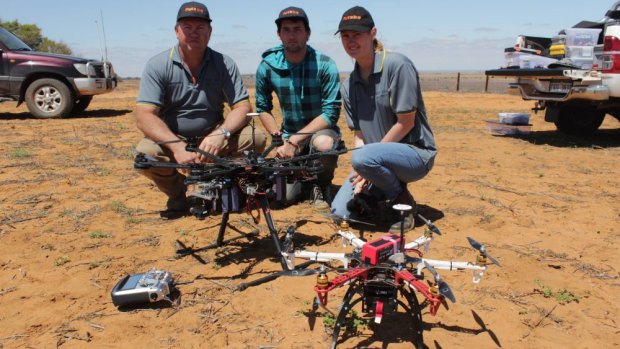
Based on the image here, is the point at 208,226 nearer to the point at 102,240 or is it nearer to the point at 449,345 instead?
the point at 102,240

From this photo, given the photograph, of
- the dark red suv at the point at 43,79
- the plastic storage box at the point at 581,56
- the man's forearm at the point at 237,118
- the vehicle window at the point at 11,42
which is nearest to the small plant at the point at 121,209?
the man's forearm at the point at 237,118

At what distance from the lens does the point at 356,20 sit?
3.56 m

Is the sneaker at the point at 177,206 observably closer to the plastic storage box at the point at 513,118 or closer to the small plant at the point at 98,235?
the small plant at the point at 98,235

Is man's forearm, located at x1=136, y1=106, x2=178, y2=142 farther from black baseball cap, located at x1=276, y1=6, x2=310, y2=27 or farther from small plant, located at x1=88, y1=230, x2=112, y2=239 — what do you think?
black baseball cap, located at x1=276, y1=6, x2=310, y2=27

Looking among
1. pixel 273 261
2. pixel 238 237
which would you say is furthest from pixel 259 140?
pixel 273 261

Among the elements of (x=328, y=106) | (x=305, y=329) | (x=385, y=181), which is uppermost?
(x=328, y=106)

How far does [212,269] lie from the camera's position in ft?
11.3

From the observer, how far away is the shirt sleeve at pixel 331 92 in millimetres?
4605

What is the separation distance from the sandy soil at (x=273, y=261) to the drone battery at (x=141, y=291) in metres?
0.08

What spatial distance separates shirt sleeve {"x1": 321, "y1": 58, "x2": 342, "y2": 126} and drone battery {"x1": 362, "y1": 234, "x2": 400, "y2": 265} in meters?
2.31

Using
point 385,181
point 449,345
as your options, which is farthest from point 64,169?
point 449,345

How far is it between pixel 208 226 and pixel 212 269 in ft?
2.94

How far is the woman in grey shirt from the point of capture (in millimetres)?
3717

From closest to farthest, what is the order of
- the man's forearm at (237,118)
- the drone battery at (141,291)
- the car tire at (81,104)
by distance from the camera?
the drone battery at (141,291), the man's forearm at (237,118), the car tire at (81,104)
